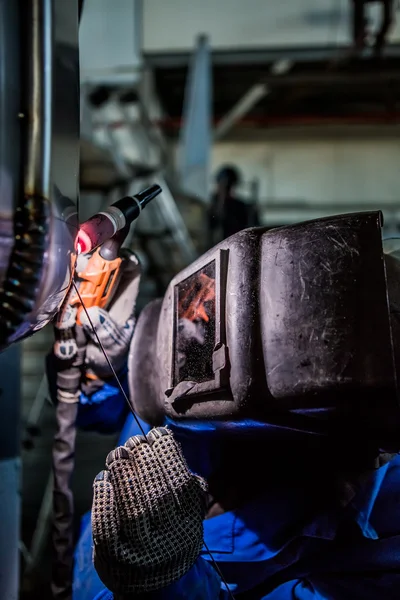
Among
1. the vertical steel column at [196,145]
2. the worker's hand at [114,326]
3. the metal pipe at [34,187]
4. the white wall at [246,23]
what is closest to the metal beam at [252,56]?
the white wall at [246,23]

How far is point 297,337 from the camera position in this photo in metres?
0.89

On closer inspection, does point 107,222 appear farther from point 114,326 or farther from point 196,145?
point 196,145

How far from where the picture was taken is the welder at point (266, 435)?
2.85 feet

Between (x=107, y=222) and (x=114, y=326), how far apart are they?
330 mm

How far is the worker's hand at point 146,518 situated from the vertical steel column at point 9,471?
0.50 metres

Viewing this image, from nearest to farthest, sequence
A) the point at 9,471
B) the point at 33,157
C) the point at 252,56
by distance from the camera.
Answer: the point at 33,157, the point at 9,471, the point at 252,56

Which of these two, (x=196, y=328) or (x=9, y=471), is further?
(x=9, y=471)

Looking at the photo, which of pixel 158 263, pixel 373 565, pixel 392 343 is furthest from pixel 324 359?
pixel 158 263

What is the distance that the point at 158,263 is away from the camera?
4.35m

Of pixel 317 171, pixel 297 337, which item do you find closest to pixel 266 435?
pixel 297 337

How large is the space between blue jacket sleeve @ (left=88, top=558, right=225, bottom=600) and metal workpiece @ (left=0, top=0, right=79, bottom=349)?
0.59 m

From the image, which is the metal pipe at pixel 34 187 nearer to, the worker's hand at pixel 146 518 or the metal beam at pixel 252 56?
the worker's hand at pixel 146 518

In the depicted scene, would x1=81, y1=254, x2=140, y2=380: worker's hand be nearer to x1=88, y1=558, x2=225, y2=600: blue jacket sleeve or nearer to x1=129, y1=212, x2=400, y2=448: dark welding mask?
x1=129, y1=212, x2=400, y2=448: dark welding mask

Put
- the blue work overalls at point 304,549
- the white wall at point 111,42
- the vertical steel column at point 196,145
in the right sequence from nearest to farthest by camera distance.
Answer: the blue work overalls at point 304,549 → the vertical steel column at point 196,145 → the white wall at point 111,42
